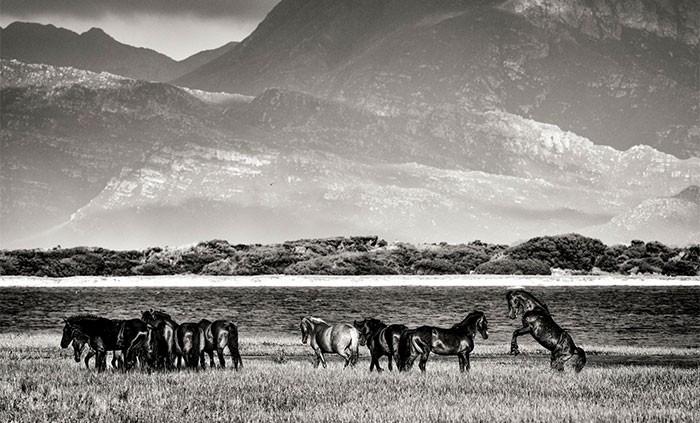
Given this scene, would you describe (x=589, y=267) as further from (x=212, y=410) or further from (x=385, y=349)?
(x=212, y=410)

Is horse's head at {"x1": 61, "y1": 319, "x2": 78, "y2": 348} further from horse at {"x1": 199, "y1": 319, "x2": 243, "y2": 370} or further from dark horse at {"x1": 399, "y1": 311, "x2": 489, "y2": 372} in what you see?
dark horse at {"x1": 399, "y1": 311, "x2": 489, "y2": 372}

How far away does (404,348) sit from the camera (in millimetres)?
21500

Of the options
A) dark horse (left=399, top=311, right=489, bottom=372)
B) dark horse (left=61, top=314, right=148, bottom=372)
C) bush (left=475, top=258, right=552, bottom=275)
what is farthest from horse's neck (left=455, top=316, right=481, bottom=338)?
bush (left=475, top=258, right=552, bottom=275)

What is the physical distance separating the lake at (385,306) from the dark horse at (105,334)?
708 inches

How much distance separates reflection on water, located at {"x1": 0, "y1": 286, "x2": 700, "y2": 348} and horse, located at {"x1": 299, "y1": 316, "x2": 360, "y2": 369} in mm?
14469

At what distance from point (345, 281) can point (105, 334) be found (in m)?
67.0

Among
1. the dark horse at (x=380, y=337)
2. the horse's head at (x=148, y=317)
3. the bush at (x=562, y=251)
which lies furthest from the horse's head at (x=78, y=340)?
the bush at (x=562, y=251)

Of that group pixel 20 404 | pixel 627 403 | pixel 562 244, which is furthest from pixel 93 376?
pixel 562 244

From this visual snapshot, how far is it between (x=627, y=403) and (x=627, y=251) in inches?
3596

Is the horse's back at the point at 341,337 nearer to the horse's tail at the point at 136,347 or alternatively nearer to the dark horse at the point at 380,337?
the dark horse at the point at 380,337

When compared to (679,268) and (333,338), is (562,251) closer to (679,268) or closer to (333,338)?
(679,268)

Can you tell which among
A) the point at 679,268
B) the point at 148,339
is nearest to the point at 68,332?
the point at 148,339

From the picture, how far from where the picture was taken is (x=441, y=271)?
323ft

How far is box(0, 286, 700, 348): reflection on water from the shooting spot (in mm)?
44469
